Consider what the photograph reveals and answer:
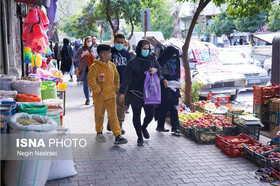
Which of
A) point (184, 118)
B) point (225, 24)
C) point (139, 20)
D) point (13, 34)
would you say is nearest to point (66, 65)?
point (139, 20)

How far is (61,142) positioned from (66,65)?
1299cm

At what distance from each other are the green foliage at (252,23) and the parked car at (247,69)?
70.5 feet

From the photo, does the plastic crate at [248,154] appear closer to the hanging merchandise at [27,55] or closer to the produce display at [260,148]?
the produce display at [260,148]

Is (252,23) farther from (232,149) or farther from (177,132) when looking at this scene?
(232,149)

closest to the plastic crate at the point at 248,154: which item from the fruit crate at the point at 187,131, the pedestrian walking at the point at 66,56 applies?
the fruit crate at the point at 187,131

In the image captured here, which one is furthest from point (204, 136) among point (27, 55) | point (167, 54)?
point (27, 55)

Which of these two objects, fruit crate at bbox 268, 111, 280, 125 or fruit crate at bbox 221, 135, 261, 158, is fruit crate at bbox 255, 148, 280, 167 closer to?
fruit crate at bbox 221, 135, 261, 158

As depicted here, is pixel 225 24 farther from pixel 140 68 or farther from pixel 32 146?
pixel 32 146

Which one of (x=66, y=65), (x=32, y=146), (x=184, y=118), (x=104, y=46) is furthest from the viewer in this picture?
(x=66, y=65)

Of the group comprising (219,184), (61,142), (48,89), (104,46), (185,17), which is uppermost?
(185,17)

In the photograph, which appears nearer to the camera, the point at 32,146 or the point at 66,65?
the point at 32,146

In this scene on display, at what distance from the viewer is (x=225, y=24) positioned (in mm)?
39656

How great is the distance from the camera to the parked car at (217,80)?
39.5ft

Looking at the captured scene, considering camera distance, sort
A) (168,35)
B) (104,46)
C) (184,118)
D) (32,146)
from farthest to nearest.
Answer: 1. (168,35)
2. (184,118)
3. (104,46)
4. (32,146)
